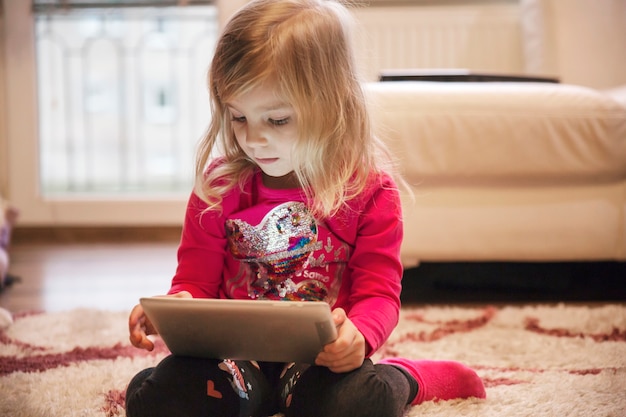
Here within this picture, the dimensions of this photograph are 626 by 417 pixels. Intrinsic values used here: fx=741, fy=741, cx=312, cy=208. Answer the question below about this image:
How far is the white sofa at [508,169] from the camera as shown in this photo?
136cm

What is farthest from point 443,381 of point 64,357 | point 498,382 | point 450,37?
point 450,37

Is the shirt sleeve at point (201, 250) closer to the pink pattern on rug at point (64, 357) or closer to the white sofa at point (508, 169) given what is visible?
the pink pattern on rug at point (64, 357)

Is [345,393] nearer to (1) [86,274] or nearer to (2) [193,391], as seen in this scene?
(2) [193,391]

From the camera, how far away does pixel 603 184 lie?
143 cm

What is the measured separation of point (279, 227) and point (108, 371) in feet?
1.07

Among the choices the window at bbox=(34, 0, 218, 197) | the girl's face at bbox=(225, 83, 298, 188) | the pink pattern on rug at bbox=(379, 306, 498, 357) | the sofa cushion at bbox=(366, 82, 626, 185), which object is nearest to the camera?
the girl's face at bbox=(225, 83, 298, 188)

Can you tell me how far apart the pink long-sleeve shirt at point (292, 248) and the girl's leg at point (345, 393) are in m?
0.09

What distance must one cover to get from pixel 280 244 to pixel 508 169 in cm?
66

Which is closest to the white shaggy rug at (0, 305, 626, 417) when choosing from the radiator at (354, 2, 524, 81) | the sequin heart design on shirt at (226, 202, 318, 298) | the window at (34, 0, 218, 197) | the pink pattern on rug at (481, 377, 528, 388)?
the pink pattern on rug at (481, 377, 528, 388)

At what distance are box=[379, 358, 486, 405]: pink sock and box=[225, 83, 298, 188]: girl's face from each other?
0.28 meters

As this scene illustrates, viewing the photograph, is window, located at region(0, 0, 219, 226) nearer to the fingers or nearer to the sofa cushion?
the sofa cushion

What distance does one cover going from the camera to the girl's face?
2.61ft

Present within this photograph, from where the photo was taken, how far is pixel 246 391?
80 cm

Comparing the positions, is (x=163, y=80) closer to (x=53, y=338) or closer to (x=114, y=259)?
(x=114, y=259)
